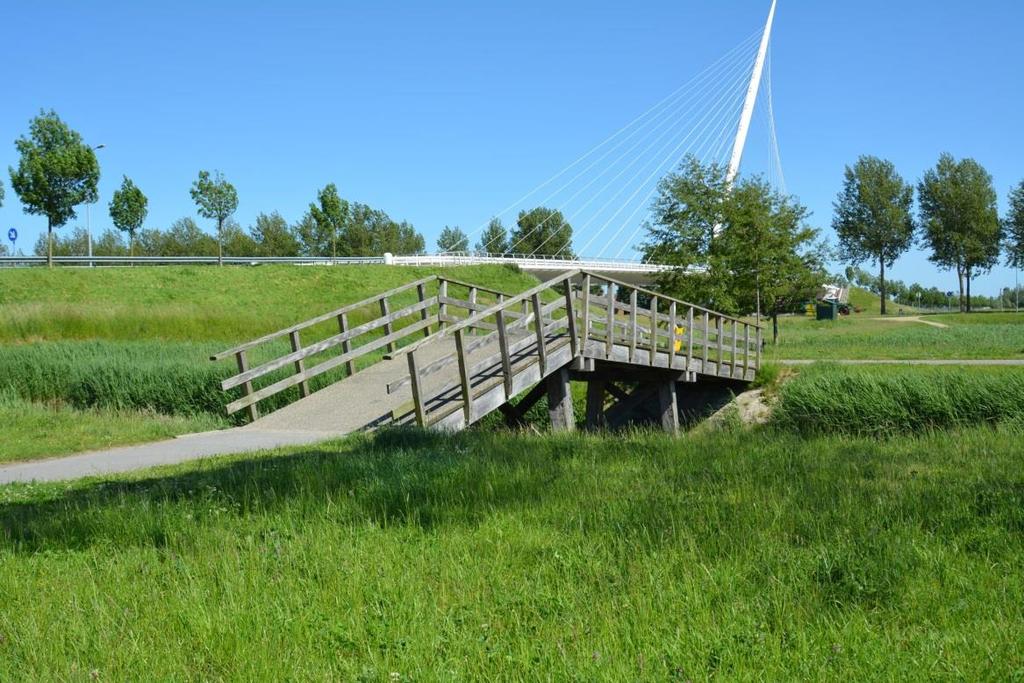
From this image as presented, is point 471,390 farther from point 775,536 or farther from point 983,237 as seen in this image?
point 983,237

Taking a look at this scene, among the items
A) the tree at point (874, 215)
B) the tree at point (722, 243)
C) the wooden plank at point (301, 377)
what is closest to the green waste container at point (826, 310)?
the tree at point (874, 215)

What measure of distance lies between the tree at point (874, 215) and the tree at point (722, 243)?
47.5m

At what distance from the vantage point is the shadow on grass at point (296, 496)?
5.83 meters

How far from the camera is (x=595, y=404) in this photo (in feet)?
65.2

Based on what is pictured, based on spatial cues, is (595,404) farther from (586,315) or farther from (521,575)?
(521,575)

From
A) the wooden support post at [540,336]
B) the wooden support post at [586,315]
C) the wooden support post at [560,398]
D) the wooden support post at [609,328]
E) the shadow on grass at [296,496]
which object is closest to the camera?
the shadow on grass at [296,496]

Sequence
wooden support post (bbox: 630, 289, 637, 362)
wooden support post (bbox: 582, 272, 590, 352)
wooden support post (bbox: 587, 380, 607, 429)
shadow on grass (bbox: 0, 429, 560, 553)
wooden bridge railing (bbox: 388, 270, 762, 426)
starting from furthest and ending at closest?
wooden support post (bbox: 587, 380, 607, 429), wooden support post (bbox: 630, 289, 637, 362), wooden support post (bbox: 582, 272, 590, 352), wooden bridge railing (bbox: 388, 270, 762, 426), shadow on grass (bbox: 0, 429, 560, 553)

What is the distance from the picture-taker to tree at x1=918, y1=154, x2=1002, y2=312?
249 ft

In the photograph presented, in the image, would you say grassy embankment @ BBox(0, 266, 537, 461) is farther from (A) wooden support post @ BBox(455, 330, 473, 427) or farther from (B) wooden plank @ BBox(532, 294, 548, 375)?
(B) wooden plank @ BBox(532, 294, 548, 375)

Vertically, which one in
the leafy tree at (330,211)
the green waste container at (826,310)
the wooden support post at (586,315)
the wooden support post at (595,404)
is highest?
the leafy tree at (330,211)

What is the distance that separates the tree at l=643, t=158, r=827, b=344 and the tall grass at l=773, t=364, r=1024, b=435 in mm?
16295

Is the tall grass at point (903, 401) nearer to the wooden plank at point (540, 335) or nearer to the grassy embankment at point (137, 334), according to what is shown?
the wooden plank at point (540, 335)

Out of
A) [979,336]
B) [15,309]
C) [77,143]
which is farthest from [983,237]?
[15,309]

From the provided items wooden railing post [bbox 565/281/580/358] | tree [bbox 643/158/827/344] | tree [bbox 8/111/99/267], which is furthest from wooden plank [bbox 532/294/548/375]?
tree [bbox 8/111/99/267]
